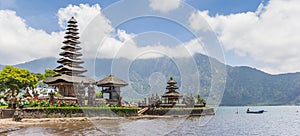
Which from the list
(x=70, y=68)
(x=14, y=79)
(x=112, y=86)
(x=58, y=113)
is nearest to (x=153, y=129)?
(x=58, y=113)

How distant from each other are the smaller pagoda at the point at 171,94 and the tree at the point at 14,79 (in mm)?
22517

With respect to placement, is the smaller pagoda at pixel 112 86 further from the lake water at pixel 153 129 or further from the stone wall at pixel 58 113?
the lake water at pixel 153 129

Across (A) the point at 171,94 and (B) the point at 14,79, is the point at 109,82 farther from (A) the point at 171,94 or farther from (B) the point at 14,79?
(B) the point at 14,79

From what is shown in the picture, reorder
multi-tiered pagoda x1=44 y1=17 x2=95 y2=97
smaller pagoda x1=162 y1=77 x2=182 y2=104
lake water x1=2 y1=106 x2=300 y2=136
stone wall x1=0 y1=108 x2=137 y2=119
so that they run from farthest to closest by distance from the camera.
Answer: smaller pagoda x1=162 y1=77 x2=182 y2=104, multi-tiered pagoda x1=44 y1=17 x2=95 y2=97, stone wall x1=0 y1=108 x2=137 y2=119, lake water x1=2 y1=106 x2=300 y2=136

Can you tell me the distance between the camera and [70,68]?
46812mm

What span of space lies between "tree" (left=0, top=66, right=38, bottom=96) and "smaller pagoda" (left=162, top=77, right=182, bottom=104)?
73.9ft

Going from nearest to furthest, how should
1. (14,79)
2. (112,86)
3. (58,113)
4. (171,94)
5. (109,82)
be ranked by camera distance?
(58,113) < (109,82) < (112,86) < (14,79) < (171,94)

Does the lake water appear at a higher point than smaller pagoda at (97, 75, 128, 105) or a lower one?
Result: lower

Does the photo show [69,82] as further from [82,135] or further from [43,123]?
[82,135]

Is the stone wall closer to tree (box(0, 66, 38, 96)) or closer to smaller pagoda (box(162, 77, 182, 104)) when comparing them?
smaller pagoda (box(162, 77, 182, 104))

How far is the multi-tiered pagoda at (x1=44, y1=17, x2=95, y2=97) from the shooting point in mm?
42562

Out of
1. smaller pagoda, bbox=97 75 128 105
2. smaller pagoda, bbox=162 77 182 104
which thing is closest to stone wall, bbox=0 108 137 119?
smaller pagoda, bbox=97 75 128 105

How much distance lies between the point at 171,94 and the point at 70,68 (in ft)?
57.1

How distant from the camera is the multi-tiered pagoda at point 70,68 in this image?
42.6 m
